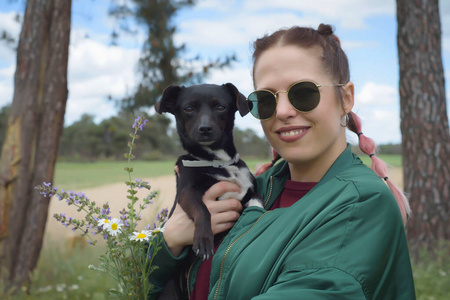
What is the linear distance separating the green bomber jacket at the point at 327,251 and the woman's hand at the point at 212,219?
405mm

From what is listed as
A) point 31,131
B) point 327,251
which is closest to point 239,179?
point 327,251

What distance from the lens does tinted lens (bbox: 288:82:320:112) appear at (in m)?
1.81

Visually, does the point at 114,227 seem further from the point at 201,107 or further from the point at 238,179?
the point at 201,107

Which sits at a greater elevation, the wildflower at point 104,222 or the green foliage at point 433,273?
the wildflower at point 104,222

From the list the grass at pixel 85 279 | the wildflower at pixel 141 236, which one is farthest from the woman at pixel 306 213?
the grass at pixel 85 279

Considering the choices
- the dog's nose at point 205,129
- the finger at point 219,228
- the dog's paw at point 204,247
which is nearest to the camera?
the dog's paw at point 204,247

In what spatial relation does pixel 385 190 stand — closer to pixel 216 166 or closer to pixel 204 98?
pixel 216 166

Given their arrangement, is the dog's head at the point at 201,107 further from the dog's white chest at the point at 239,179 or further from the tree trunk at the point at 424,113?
the tree trunk at the point at 424,113

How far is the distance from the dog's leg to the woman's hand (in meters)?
0.04

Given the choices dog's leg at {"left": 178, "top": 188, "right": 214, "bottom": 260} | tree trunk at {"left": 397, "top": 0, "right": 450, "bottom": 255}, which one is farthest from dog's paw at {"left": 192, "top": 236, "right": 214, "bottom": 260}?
tree trunk at {"left": 397, "top": 0, "right": 450, "bottom": 255}

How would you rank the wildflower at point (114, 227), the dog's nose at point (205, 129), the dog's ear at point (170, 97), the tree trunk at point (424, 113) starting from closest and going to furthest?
1. the wildflower at point (114, 227)
2. the dog's nose at point (205, 129)
3. the dog's ear at point (170, 97)
4. the tree trunk at point (424, 113)

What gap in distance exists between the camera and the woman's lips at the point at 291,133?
6.11 ft

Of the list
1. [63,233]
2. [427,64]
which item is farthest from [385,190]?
[63,233]

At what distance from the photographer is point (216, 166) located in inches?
98.8
